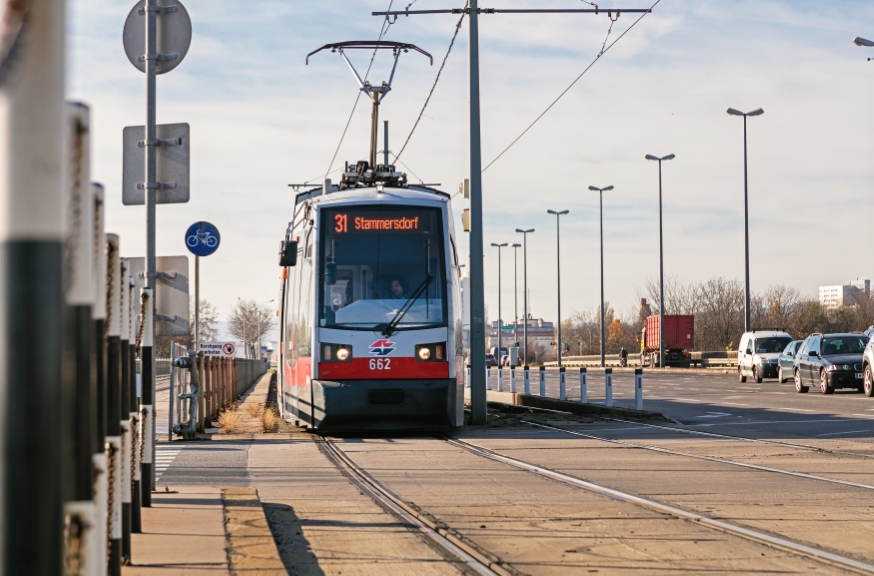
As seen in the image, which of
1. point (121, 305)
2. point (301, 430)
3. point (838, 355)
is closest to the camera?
point (121, 305)

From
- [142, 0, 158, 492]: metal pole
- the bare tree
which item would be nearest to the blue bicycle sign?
[142, 0, 158, 492]: metal pole

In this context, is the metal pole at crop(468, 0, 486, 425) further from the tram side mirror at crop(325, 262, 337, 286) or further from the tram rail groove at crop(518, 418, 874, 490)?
the tram side mirror at crop(325, 262, 337, 286)

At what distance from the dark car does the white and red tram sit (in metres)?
15.9

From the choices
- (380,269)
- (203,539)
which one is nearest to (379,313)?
(380,269)

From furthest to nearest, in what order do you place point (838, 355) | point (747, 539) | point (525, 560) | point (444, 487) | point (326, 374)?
point (838, 355) < point (326, 374) < point (444, 487) < point (747, 539) < point (525, 560)

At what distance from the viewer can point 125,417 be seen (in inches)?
221

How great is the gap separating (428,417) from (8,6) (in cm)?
1473

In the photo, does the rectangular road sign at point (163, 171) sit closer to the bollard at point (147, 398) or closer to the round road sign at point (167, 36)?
the round road sign at point (167, 36)

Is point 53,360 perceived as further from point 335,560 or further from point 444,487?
point 444,487

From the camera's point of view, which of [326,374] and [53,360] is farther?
[326,374]

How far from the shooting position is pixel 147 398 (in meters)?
7.63

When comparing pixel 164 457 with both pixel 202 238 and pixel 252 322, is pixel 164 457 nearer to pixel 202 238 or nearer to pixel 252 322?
pixel 202 238

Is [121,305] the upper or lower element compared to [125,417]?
upper

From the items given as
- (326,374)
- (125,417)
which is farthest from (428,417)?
(125,417)
